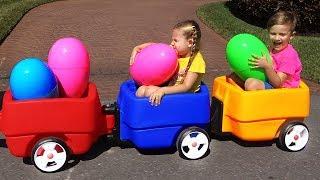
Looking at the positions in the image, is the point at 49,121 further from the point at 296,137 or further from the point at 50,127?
the point at 296,137

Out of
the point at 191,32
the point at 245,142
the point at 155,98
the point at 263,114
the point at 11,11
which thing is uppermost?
the point at 191,32

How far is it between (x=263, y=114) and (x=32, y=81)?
172 cm

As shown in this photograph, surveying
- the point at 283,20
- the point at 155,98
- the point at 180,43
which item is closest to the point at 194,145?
the point at 155,98

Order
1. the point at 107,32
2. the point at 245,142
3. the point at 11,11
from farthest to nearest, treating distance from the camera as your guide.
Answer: the point at 11,11
the point at 107,32
the point at 245,142

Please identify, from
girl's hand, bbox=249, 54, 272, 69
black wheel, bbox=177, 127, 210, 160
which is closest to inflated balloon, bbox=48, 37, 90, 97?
black wheel, bbox=177, 127, 210, 160

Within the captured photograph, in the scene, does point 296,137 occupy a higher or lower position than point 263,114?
lower

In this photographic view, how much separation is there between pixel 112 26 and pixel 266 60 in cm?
644

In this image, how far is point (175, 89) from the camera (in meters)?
3.73

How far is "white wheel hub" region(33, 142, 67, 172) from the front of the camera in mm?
3559

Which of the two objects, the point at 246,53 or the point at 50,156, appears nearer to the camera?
the point at 50,156

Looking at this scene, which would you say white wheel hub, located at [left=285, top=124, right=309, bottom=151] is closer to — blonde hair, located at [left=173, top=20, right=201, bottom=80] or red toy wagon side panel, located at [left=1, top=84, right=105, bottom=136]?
blonde hair, located at [left=173, top=20, right=201, bottom=80]

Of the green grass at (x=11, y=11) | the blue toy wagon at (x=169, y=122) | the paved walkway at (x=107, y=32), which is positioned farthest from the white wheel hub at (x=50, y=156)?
the green grass at (x=11, y=11)

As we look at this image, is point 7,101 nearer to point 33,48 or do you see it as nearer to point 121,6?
point 33,48

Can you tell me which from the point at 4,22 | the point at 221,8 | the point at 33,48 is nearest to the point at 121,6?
the point at 221,8
